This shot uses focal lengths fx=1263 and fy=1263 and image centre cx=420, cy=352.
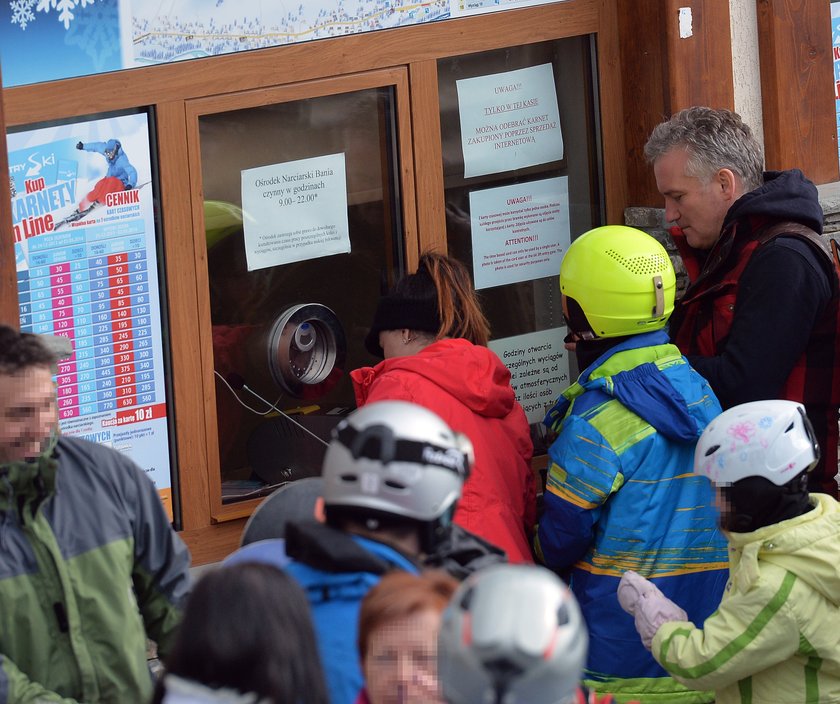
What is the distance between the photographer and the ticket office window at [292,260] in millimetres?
4660

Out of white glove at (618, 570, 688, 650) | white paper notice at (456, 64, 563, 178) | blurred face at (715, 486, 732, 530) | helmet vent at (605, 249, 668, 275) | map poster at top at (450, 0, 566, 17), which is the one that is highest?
map poster at top at (450, 0, 566, 17)

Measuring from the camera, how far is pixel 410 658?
6.64 ft

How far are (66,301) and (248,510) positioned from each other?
3.37ft

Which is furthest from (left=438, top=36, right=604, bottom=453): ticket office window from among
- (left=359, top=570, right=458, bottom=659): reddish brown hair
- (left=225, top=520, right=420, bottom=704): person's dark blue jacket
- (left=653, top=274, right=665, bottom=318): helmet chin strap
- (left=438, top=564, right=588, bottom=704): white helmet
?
(left=438, top=564, right=588, bottom=704): white helmet

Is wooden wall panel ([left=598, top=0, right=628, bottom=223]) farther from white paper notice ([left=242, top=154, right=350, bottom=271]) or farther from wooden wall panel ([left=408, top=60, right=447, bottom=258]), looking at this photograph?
white paper notice ([left=242, top=154, right=350, bottom=271])

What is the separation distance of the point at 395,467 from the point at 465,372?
1384mm

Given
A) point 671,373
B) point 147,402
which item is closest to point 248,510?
point 147,402

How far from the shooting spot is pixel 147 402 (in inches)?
175

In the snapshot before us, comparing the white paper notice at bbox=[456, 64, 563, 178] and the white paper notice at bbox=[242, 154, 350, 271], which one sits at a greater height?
the white paper notice at bbox=[456, 64, 563, 178]

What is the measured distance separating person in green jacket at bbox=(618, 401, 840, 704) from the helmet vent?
0.68m

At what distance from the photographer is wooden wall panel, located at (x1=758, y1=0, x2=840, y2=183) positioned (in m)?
5.38

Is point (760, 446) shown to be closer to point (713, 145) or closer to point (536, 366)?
point (713, 145)

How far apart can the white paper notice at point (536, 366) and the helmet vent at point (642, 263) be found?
1515 mm

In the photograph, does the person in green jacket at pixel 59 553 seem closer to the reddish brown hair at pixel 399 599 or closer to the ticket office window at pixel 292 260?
the reddish brown hair at pixel 399 599
